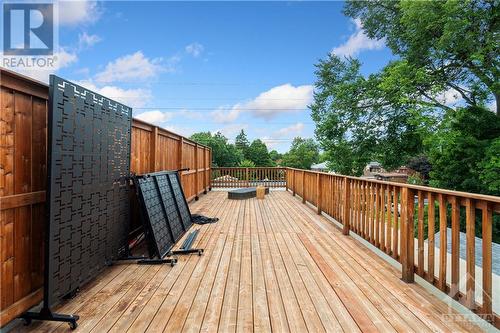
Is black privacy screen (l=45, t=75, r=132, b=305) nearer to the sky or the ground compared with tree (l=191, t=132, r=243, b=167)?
nearer to the ground

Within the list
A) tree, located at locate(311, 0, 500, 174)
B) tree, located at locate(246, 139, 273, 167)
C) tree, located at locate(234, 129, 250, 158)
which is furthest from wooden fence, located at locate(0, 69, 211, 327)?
tree, located at locate(234, 129, 250, 158)

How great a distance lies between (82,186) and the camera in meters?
2.17

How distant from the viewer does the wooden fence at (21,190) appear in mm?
1646

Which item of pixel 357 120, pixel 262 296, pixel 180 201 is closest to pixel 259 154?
pixel 357 120

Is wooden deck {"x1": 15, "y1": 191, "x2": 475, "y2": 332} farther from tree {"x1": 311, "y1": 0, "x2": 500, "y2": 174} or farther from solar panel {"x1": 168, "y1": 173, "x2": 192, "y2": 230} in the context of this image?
tree {"x1": 311, "y1": 0, "x2": 500, "y2": 174}

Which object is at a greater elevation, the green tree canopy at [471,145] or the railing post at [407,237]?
the green tree canopy at [471,145]

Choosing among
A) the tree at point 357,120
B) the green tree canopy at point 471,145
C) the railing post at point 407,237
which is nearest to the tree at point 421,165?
the tree at point 357,120

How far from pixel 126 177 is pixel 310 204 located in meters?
5.02

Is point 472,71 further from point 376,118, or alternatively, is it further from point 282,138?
point 282,138

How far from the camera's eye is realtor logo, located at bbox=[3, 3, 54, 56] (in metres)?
3.23

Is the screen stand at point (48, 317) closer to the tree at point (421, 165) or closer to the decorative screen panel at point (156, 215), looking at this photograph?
the decorative screen panel at point (156, 215)

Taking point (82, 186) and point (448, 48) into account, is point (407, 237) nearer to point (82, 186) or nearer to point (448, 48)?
point (82, 186)

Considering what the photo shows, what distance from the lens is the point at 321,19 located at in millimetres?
15422

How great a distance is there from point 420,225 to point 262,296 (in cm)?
157
